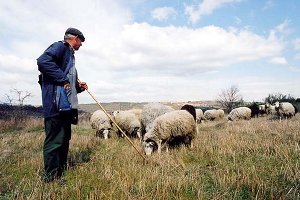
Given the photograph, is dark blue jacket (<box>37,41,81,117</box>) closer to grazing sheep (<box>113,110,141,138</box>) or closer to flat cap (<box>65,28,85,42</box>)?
flat cap (<box>65,28,85,42</box>)

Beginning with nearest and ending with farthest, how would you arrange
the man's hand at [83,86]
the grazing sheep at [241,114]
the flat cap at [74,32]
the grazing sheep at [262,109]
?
the flat cap at [74,32] < the man's hand at [83,86] < the grazing sheep at [241,114] < the grazing sheep at [262,109]

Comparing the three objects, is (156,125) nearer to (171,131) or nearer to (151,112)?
(171,131)

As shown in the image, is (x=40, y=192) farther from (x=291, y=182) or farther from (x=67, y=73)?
(x=291, y=182)

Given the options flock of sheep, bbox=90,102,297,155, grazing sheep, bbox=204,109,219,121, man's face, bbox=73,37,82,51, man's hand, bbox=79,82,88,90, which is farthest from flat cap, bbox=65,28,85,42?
grazing sheep, bbox=204,109,219,121

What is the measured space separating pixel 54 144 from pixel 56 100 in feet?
2.54

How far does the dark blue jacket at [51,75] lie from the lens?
538 cm

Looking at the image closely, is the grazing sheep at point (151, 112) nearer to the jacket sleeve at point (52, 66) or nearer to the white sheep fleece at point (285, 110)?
the jacket sleeve at point (52, 66)

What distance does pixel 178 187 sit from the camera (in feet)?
14.0

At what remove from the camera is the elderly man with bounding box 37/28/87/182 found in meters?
5.39

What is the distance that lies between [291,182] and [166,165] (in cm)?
246

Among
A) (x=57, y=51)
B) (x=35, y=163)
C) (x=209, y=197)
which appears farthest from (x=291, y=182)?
(x=35, y=163)

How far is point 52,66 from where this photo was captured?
5383 mm

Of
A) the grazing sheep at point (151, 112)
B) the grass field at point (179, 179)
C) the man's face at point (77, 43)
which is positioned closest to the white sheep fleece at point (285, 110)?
the grazing sheep at point (151, 112)

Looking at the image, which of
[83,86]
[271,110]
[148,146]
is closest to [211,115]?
[271,110]
